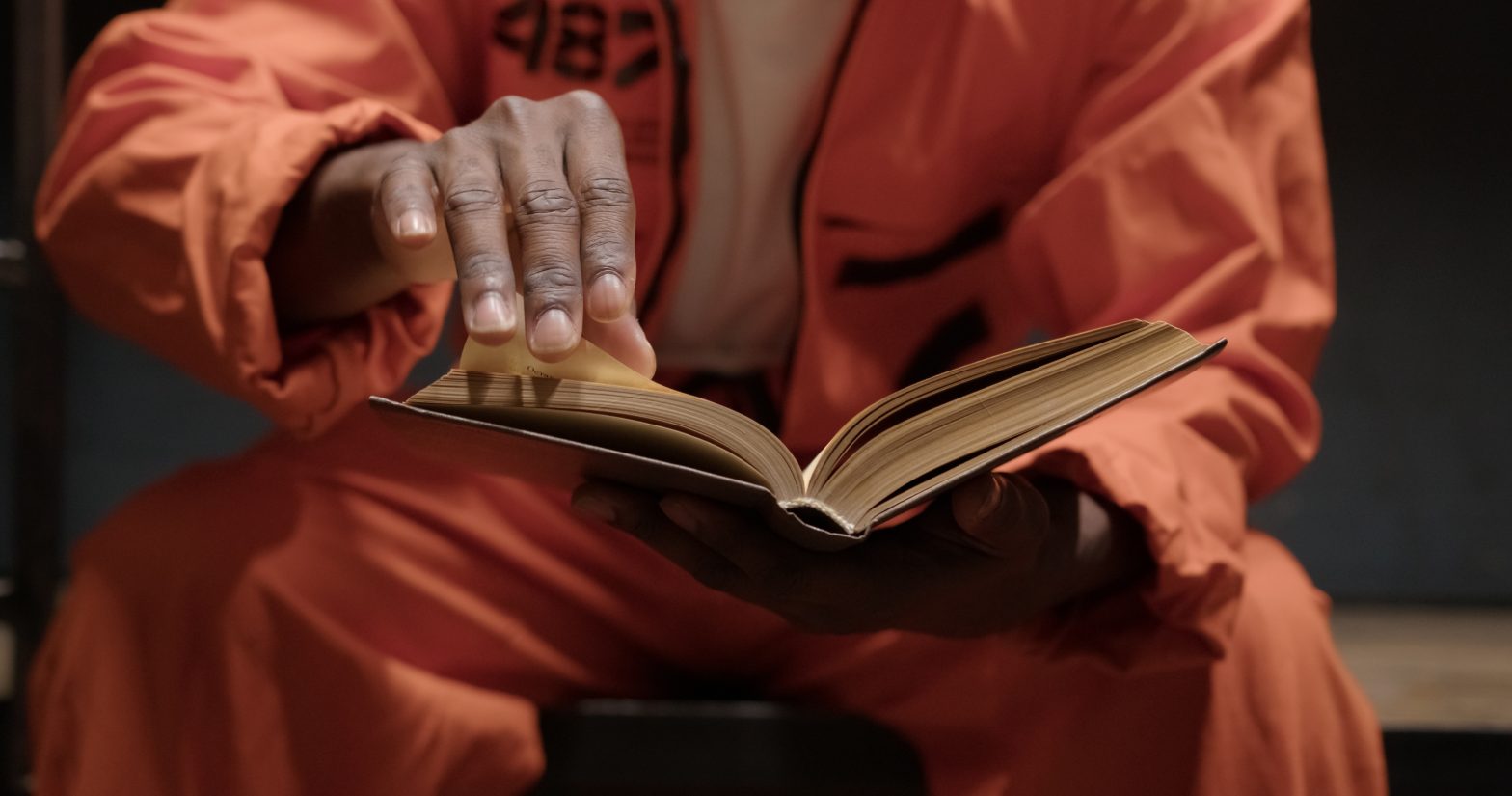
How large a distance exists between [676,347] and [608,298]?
34cm

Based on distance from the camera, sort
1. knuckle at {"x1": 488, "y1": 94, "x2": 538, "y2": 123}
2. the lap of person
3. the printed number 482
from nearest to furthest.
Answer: knuckle at {"x1": 488, "y1": 94, "x2": 538, "y2": 123} < the lap of person < the printed number 482

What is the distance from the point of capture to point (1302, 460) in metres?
0.66

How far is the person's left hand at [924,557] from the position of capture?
0.44 meters

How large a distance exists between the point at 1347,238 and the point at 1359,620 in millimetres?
420

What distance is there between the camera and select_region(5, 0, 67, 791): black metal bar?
3.35ft

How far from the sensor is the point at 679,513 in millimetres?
432

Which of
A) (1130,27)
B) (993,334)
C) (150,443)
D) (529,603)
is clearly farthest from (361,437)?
(150,443)

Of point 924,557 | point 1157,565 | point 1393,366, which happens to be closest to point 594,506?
point 924,557

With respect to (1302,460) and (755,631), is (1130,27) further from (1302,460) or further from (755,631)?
(755,631)

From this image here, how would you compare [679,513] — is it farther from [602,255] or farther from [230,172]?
[230,172]

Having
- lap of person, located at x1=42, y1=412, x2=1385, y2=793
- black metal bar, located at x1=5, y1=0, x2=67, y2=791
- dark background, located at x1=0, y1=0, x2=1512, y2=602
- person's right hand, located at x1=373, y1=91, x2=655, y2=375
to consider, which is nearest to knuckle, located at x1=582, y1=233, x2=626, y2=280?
person's right hand, located at x1=373, y1=91, x2=655, y2=375

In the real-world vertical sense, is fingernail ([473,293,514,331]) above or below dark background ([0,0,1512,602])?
above

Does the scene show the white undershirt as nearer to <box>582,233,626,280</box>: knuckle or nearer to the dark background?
<box>582,233,626,280</box>: knuckle

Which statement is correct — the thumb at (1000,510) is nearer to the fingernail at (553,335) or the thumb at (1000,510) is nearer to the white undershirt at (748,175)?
the fingernail at (553,335)
